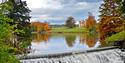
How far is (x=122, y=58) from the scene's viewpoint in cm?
2384

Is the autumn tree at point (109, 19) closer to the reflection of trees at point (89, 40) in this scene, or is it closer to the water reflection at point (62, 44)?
the water reflection at point (62, 44)

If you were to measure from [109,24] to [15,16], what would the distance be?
11.4 metres

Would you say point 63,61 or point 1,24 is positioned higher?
point 1,24

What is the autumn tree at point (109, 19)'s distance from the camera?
127 feet

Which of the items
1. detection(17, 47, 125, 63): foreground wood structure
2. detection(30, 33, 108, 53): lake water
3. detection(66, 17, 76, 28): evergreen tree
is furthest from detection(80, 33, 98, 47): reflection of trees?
detection(66, 17, 76, 28): evergreen tree

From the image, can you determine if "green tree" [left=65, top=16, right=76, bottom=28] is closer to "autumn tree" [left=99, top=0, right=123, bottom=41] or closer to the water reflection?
the water reflection

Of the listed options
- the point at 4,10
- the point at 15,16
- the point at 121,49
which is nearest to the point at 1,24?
the point at 4,10

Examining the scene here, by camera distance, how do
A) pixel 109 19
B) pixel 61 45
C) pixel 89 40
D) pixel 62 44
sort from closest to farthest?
1. pixel 109 19
2. pixel 61 45
3. pixel 62 44
4. pixel 89 40

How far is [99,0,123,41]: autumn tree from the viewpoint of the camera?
38688 millimetres

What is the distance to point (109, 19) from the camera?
39156 mm

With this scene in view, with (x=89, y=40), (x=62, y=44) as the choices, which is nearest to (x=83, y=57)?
Answer: (x=62, y=44)

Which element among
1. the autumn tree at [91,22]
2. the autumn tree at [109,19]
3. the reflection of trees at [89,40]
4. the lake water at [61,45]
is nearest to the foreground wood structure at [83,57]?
the lake water at [61,45]

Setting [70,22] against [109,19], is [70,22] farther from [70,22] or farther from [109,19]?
[109,19]

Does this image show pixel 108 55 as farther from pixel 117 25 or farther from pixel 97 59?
pixel 117 25
